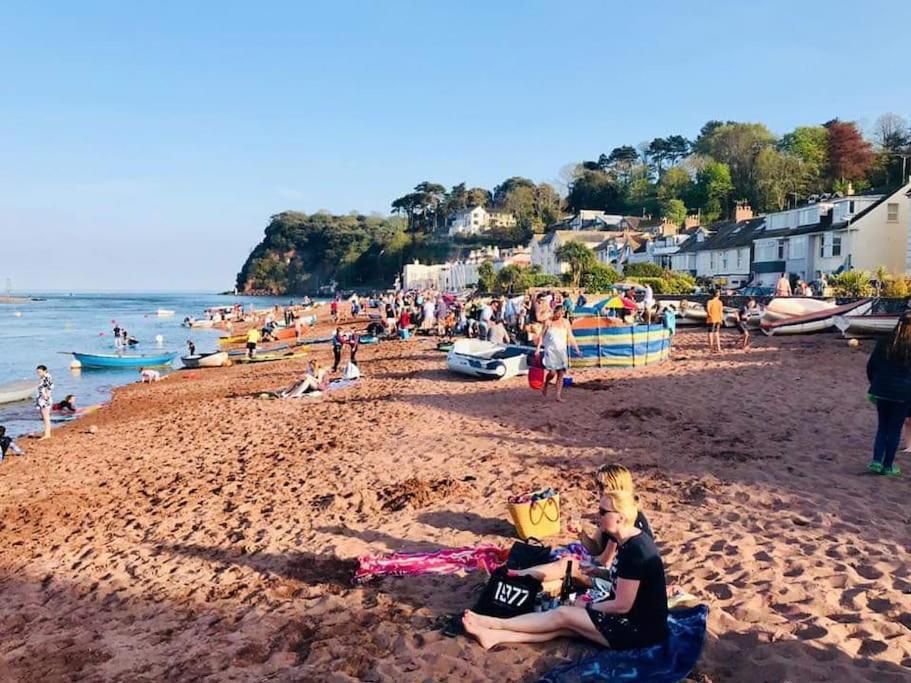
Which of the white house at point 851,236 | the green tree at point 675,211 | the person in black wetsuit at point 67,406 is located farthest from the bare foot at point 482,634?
the green tree at point 675,211

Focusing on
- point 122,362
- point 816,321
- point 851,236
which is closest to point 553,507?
point 816,321

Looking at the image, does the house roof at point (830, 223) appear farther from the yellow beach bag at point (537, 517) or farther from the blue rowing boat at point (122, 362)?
the yellow beach bag at point (537, 517)

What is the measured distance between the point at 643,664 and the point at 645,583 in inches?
18.7

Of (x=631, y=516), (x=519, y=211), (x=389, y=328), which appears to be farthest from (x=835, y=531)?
(x=519, y=211)

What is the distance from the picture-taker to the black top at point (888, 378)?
23.2 feet

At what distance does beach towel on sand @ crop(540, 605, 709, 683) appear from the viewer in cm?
391

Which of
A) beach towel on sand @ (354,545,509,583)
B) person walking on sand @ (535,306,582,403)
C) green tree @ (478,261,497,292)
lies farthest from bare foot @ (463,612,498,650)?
green tree @ (478,261,497,292)

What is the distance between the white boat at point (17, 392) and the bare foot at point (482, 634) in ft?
72.1

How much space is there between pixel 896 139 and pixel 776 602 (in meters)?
88.2

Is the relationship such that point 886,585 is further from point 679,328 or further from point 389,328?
point 389,328

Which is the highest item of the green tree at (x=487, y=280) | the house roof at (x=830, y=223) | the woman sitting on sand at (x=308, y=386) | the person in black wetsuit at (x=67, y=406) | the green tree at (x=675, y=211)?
the green tree at (x=675, y=211)

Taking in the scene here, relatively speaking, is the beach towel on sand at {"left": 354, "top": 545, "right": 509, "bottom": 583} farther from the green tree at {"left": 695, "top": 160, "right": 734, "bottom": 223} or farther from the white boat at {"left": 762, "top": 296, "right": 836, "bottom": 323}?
the green tree at {"left": 695, "top": 160, "right": 734, "bottom": 223}

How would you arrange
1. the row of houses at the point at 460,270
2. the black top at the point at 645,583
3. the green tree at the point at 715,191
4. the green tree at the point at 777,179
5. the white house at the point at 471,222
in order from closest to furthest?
1. the black top at the point at 645,583
2. the green tree at the point at 777,179
3. the row of houses at the point at 460,270
4. the green tree at the point at 715,191
5. the white house at the point at 471,222

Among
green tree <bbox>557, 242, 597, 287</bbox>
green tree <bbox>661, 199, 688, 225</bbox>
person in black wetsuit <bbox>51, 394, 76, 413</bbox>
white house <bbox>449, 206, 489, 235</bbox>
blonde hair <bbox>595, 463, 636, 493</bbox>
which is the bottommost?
person in black wetsuit <bbox>51, 394, 76, 413</bbox>
